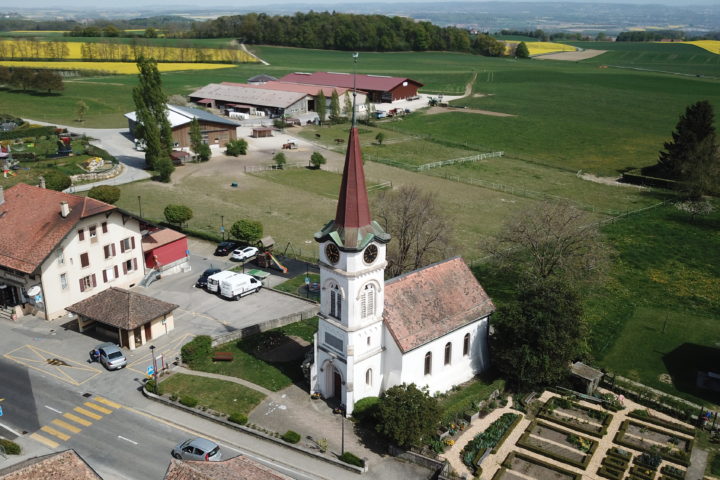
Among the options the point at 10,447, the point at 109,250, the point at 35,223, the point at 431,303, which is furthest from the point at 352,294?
the point at 35,223

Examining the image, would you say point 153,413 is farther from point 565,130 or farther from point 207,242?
point 565,130

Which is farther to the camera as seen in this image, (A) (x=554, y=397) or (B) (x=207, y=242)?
(B) (x=207, y=242)

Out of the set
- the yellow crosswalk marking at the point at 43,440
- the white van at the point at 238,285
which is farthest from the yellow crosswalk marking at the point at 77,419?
the white van at the point at 238,285

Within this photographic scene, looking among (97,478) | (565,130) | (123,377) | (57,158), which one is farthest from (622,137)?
(97,478)

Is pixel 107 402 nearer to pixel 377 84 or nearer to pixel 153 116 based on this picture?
pixel 153 116

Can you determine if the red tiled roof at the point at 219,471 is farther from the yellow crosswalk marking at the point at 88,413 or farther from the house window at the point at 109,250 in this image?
the house window at the point at 109,250

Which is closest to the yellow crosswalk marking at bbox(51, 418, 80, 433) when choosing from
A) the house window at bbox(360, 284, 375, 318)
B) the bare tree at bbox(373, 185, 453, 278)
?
the house window at bbox(360, 284, 375, 318)
